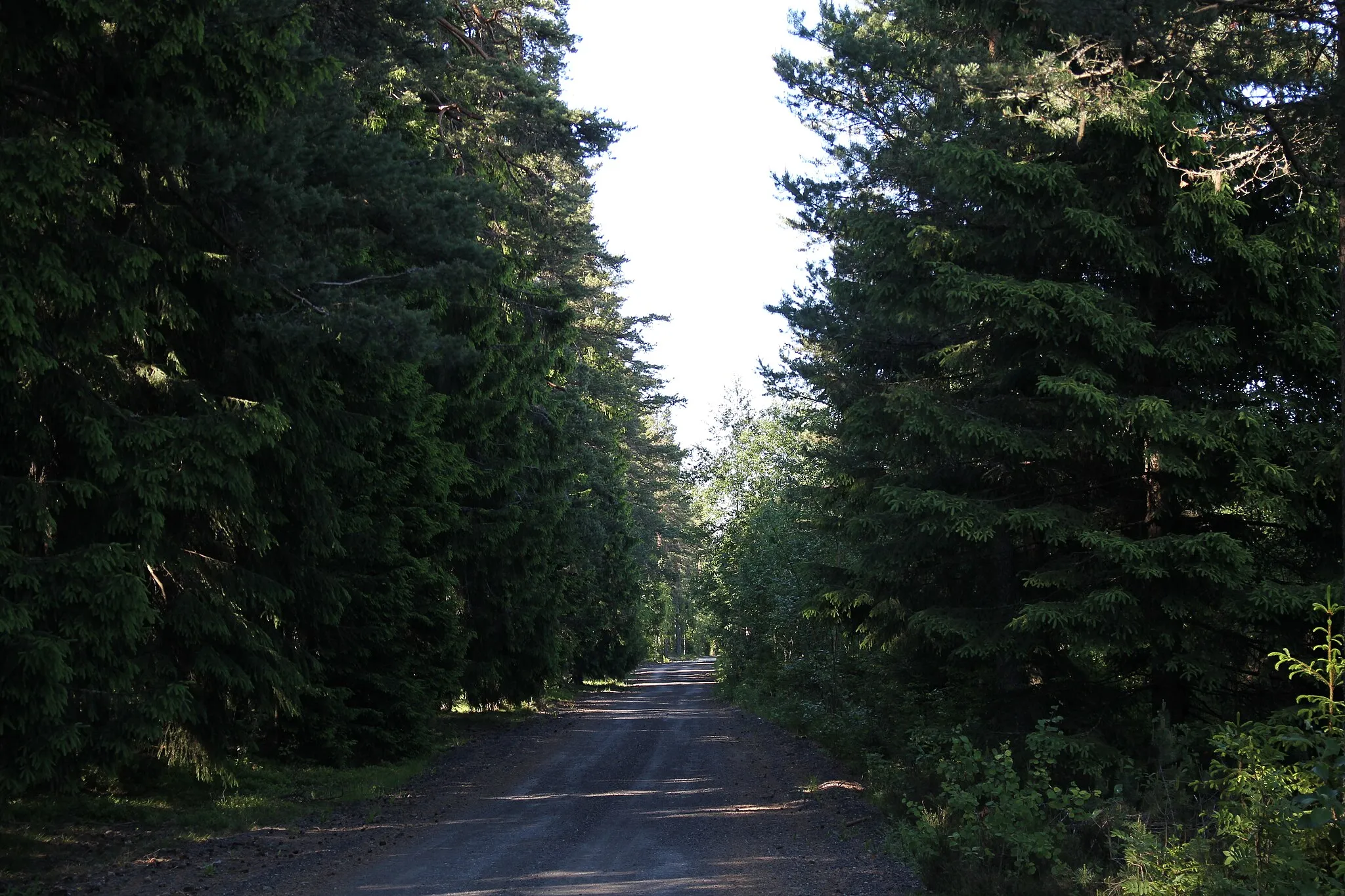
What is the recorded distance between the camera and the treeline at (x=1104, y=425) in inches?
349

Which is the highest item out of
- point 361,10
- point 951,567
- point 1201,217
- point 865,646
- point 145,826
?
point 361,10

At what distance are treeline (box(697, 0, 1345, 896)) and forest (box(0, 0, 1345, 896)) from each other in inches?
2.4

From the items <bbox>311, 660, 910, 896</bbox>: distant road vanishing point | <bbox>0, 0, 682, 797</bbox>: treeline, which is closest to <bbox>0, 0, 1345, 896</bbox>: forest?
<bbox>0, 0, 682, 797</bbox>: treeline

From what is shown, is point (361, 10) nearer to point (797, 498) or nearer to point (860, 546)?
point (860, 546)

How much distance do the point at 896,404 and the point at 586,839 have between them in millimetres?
6014

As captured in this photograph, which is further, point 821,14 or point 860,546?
point 821,14

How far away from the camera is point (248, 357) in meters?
10.7

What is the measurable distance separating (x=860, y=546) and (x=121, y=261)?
32.5ft

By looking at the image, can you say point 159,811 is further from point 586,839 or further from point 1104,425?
point 1104,425

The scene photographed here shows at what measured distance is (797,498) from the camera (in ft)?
76.4

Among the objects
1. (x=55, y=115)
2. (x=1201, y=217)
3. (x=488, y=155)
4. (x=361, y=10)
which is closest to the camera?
(x=55, y=115)

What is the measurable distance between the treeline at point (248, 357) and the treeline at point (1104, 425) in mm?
5864

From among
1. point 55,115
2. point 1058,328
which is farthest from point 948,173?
point 55,115

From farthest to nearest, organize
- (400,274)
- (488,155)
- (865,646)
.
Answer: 1. (488,155)
2. (865,646)
3. (400,274)
